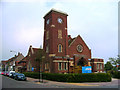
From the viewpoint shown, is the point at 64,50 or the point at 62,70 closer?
the point at 62,70

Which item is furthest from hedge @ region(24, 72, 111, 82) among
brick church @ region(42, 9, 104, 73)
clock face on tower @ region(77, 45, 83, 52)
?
clock face on tower @ region(77, 45, 83, 52)

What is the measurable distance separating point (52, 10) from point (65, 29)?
5.65 metres

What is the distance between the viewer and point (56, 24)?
106 ft

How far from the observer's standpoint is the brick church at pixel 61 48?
29906 millimetres

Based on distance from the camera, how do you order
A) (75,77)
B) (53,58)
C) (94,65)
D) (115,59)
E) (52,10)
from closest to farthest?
(75,77) → (53,58) → (52,10) → (94,65) → (115,59)

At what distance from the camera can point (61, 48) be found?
32.3 metres

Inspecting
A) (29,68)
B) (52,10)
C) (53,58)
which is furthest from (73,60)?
(29,68)

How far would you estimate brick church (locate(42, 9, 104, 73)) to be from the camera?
98.1 ft

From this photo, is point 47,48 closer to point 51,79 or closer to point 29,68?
point 51,79

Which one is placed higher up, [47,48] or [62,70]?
[47,48]

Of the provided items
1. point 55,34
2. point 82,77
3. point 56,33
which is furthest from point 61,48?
point 82,77

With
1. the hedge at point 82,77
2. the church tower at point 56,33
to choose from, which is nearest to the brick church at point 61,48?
the church tower at point 56,33

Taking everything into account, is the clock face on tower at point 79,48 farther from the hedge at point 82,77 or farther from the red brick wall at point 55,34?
the hedge at point 82,77

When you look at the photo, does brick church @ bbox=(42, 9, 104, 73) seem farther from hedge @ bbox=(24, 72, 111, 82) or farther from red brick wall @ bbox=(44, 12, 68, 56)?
hedge @ bbox=(24, 72, 111, 82)
